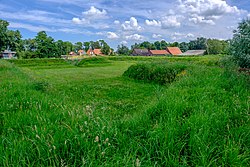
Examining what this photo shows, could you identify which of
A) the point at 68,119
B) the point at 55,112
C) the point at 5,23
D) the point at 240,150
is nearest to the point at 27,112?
the point at 55,112

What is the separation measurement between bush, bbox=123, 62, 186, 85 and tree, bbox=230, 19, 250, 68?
3235 millimetres

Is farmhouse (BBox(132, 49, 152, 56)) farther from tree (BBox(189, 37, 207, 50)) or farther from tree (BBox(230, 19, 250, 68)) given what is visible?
tree (BBox(230, 19, 250, 68))

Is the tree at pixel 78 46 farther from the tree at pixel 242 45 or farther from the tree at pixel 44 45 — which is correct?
the tree at pixel 242 45

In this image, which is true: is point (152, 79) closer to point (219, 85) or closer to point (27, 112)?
point (219, 85)

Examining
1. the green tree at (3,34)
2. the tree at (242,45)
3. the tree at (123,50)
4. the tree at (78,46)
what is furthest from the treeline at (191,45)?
the tree at (242,45)

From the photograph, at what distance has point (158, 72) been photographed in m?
10.6

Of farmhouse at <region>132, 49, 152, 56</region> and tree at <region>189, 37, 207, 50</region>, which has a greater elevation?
tree at <region>189, 37, 207, 50</region>

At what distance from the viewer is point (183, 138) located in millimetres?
2586

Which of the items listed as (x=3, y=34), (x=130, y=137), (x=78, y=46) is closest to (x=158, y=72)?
(x=130, y=137)

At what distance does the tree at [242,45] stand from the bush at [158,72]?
3235mm

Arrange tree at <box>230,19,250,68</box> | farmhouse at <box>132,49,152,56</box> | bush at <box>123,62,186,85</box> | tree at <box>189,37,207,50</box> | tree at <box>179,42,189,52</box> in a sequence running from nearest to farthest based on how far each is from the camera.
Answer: tree at <box>230,19,250,68</box> → bush at <box>123,62,186,85</box> → tree at <box>189,37,207,50</box> → farmhouse at <box>132,49,152,56</box> → tree at <box>179,42,189,52</box>

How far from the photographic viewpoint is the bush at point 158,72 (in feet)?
32.6

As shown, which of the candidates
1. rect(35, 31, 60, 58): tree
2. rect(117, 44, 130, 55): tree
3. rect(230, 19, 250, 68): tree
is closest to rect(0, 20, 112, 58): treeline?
rect(35, 31, 60, 58): tree

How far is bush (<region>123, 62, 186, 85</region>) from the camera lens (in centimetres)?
993
